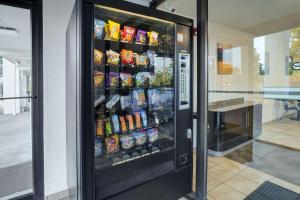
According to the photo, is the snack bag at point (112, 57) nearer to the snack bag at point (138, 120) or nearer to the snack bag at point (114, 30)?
the snack bag at point (114, 30)

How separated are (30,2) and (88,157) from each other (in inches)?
60.1

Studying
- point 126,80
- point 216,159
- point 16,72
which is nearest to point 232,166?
point 216,159

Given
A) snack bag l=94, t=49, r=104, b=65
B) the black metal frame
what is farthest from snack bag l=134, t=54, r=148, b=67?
the black metal frame

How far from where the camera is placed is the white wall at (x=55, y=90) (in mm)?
1790

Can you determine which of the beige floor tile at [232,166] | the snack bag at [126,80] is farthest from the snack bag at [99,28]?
the beige floor tile at [232,166]

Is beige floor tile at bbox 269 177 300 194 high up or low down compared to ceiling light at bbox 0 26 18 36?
down

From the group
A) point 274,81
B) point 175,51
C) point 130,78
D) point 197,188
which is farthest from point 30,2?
point 274,81

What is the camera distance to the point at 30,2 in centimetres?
170

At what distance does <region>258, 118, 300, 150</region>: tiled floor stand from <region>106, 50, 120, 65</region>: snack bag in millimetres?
2577

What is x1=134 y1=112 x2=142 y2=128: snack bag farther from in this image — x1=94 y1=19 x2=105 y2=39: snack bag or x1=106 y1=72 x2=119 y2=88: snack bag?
x1=94 y1=19 x2=105 y2=39: snack bag

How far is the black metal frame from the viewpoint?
1725 mm

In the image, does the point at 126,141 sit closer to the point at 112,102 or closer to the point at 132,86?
the point at 112,102

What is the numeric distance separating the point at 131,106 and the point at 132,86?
193 millimetres

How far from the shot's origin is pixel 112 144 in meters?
1.63
